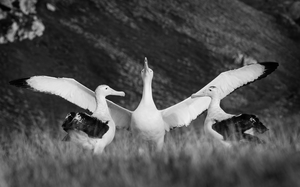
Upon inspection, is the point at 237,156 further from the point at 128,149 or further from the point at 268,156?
the point at 128,149

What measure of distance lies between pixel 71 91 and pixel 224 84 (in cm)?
257

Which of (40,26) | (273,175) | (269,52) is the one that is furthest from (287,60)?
(273,175)

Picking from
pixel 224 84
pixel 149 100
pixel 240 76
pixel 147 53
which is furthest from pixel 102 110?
pixel 147 53

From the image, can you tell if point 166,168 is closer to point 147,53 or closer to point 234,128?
point 234,128

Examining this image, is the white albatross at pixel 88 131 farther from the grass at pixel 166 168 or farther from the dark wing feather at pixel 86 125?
the grass at pixel 166 168

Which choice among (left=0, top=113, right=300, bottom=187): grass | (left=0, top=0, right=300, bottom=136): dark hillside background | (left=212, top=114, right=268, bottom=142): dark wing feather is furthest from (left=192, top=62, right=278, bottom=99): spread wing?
(left=0, top=0, right=300, bottom=136): dark hillside background

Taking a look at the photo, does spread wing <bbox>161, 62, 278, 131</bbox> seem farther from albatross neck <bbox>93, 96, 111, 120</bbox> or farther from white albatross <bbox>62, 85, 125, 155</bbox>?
white albatross <bbox>62, 85, 125, 155</bbox>

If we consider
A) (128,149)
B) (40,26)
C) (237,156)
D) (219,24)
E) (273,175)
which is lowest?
(40,26)

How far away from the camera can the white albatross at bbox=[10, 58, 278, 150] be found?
29.5 ft

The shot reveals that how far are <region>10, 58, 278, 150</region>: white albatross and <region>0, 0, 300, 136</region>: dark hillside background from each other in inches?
308

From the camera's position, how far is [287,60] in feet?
95.5

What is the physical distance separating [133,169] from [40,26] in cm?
1865

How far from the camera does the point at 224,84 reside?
31.8 ft

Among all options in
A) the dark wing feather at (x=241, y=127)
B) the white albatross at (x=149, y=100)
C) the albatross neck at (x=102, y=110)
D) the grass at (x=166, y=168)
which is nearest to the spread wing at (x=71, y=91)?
the white albatross at (x=149, y=100)
